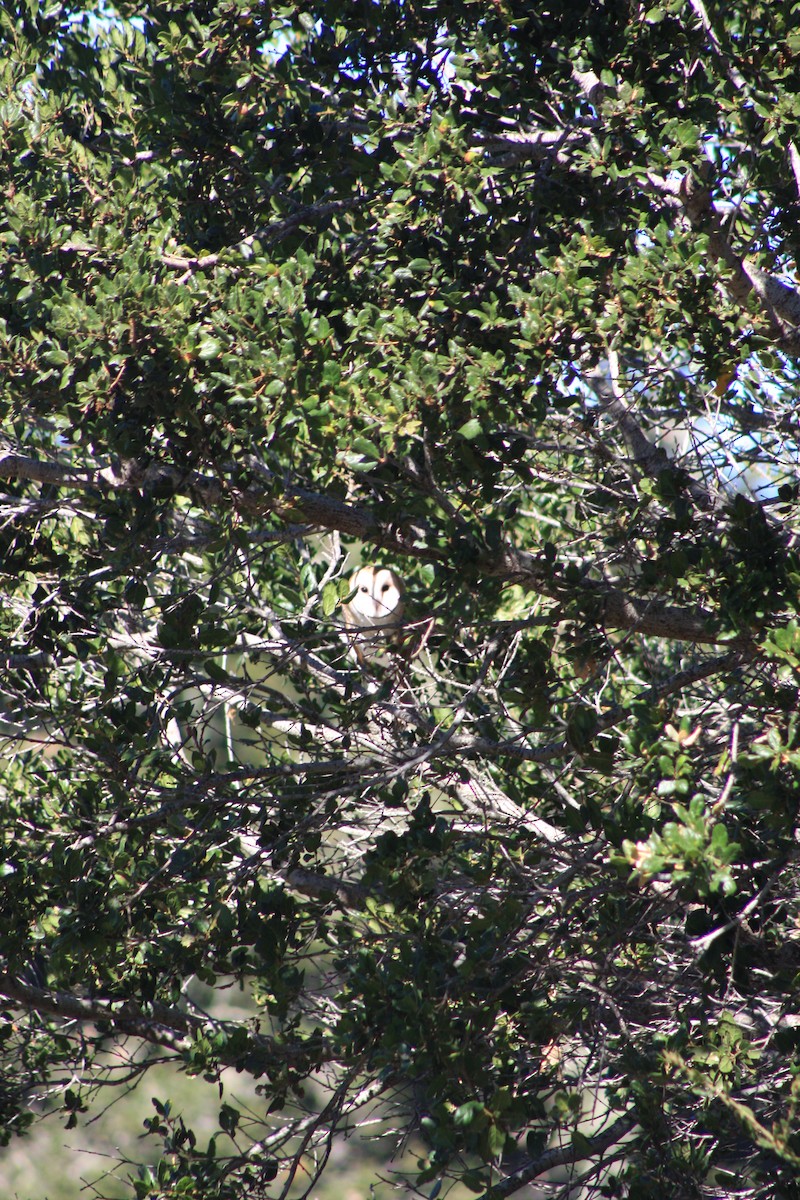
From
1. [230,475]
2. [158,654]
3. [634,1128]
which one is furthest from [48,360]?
[634,1128]

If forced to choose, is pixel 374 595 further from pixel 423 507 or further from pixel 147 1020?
pixel 147 1020

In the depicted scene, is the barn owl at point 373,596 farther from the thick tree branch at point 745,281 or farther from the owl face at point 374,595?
the thick tree branch at point 745,281

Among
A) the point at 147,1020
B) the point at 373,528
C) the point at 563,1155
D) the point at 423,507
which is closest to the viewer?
the point at 423,507

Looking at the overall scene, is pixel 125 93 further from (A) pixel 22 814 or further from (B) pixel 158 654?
(A) pixel 22 814

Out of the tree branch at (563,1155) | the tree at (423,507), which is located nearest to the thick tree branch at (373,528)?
the tree at (423,507)

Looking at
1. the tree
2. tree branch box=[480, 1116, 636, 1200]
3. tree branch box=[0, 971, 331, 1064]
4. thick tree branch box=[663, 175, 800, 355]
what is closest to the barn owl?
the tree

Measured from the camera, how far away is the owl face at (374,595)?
4188 millimetres

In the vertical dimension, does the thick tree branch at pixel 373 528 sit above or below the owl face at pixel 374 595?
below

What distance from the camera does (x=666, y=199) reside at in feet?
11.2

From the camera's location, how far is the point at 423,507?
9.20 feet

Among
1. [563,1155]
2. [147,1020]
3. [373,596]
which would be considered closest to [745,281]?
[373,596]

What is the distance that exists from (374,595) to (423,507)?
1.50 metres

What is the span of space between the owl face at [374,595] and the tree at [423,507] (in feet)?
1.26

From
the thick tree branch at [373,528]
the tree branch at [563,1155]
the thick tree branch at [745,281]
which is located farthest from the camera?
the tree branch at [563,1155]
